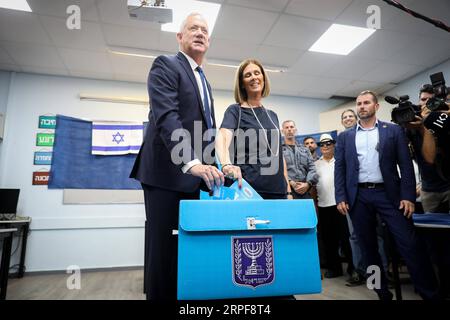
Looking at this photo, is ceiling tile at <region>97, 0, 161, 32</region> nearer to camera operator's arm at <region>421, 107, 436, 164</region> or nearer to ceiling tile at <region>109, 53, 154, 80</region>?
ceiling tile at <region>109, 53, 154, 80</region>

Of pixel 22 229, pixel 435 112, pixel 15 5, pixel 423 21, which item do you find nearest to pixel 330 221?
pixel 435 112

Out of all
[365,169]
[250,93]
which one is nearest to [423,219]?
[365,169]

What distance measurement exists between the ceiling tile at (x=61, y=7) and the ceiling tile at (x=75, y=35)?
88 mm

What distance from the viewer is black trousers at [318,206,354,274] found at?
2.80 metres

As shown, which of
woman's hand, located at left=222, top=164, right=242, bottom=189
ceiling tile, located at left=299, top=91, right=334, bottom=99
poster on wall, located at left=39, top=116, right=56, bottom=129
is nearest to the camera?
woman's hand, located at left=222, top=164, right=242, bottom=189

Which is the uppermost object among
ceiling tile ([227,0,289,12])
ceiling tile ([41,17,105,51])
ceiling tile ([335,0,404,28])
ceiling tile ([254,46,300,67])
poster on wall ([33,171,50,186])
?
ceiling tile ([335,0,404,28])

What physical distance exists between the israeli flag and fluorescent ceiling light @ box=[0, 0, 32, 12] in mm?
1554

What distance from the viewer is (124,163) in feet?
12.4

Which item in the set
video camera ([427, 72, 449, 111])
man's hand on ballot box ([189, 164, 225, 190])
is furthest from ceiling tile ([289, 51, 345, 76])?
man's hand on ballot box ([189, 164, 225, 190])

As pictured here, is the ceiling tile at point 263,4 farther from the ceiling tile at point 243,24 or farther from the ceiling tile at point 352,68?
the ceiling tile at point 352,68

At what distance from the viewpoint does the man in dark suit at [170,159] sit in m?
0.78

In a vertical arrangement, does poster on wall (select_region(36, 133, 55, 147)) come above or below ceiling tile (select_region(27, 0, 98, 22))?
below

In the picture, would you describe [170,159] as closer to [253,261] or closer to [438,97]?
[253,261]

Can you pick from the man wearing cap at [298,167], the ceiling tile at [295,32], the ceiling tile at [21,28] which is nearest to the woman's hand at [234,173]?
the man wearing cap at [298,167]
